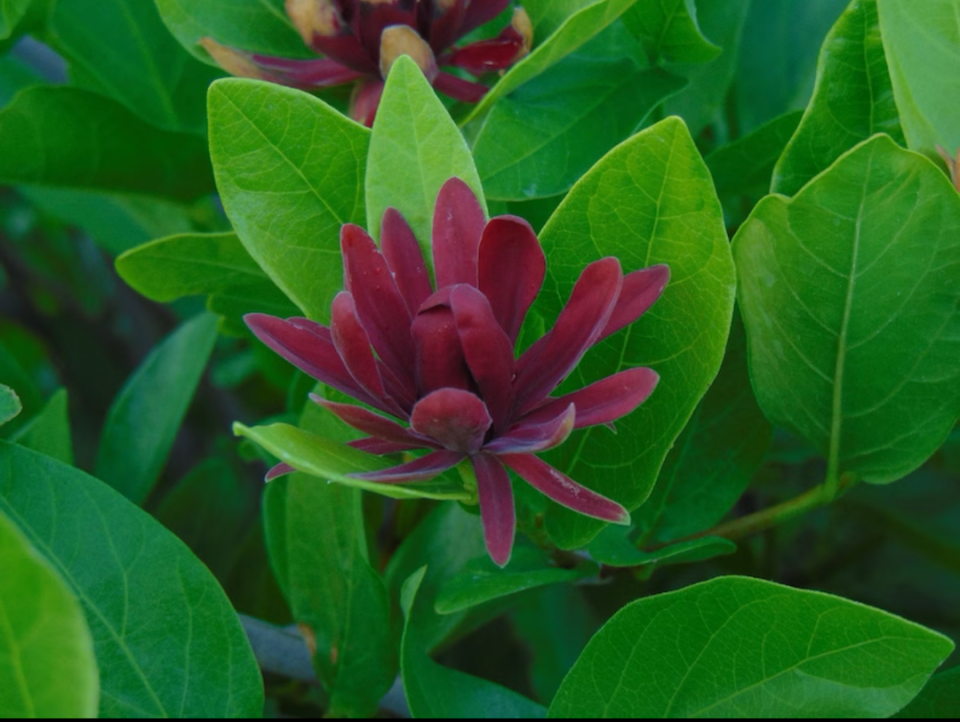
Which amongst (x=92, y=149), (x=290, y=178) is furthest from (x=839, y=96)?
(x=92, y=149)

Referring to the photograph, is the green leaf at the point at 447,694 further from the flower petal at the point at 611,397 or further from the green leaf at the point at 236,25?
the green leaf at the point at 236,25

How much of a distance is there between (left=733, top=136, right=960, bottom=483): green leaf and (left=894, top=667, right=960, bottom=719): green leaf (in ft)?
0.56

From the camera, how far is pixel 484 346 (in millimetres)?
562

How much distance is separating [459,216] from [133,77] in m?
0.69

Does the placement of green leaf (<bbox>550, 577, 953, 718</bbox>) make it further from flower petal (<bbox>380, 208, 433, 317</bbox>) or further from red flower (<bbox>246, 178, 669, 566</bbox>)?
Result: flower petal (<bbox>380, 208, 433, 317</bbox>)

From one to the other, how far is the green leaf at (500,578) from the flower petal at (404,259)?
223 millimetres

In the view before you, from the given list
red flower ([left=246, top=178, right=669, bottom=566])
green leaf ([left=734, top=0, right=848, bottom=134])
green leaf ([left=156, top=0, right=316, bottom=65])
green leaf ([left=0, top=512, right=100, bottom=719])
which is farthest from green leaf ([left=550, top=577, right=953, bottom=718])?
green leaf ([left=734, top=0, right=848, bottom=134])

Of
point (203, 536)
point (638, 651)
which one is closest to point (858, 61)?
point (638, 651)

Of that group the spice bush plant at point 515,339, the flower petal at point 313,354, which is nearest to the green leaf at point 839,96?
the spice bush plant at point 515,339

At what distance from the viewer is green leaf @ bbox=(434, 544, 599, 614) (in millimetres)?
717

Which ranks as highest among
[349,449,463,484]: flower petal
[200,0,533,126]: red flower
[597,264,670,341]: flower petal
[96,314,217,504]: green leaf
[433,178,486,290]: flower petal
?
[200,0,533,126]: red flower

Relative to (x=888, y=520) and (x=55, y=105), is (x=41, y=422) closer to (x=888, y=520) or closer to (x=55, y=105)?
(x=55, y=105)

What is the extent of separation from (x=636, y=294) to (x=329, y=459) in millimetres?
205

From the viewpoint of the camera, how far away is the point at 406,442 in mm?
617
